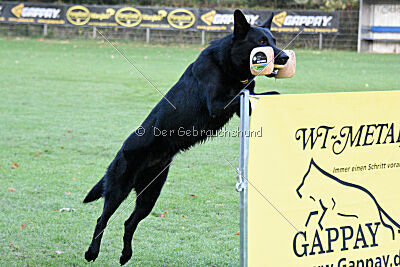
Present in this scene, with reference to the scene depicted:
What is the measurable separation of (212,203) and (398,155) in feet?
9.17

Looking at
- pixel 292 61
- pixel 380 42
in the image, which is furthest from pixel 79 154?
pixel 380 42

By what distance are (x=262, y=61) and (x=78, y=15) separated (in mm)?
25803

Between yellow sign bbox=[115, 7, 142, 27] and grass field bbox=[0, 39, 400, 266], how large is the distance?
9.25m

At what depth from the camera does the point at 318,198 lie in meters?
3.35

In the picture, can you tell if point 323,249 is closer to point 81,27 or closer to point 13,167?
point 13,167

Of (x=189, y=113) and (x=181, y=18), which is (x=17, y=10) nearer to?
(x=181, y=18)

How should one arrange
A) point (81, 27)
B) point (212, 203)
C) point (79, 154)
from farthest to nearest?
point (81, 27)
point (79, 154)
point (212, 203)

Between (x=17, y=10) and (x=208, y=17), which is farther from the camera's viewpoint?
(x=17, y=10)

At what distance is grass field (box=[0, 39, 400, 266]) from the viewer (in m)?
4.85

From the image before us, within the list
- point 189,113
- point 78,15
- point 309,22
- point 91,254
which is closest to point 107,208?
point 91,254

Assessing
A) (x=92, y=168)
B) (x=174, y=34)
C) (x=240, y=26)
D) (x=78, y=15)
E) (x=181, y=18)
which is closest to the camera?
(x=240, y=26)

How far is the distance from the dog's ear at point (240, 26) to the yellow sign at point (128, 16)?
2414 centimetres

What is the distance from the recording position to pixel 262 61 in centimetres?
353

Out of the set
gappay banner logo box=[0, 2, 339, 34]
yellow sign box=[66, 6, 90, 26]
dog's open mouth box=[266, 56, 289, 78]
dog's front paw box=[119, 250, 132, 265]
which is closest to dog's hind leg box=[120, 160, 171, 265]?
dog's front paw box=[119, 250, 132, 265]
